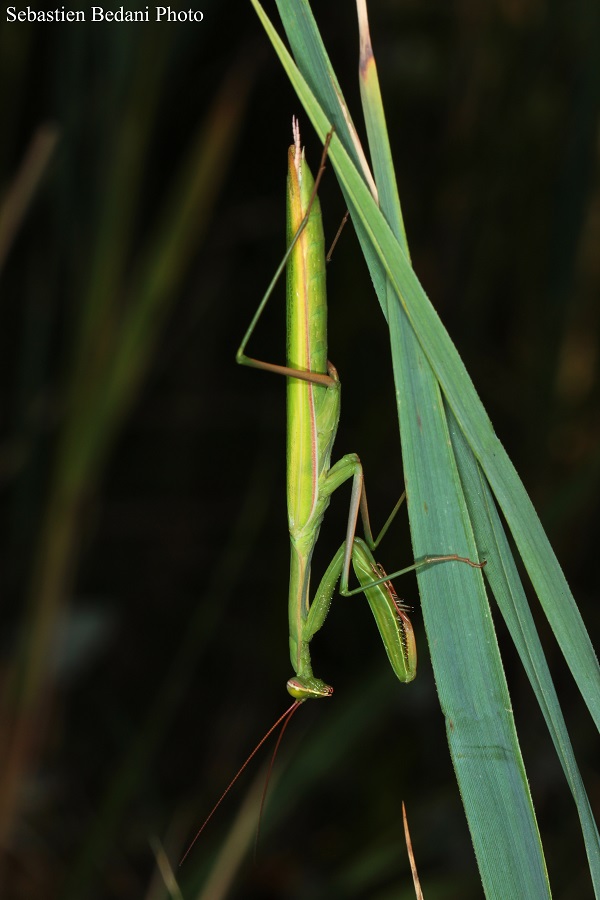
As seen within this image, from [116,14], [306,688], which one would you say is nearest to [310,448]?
[306,688]

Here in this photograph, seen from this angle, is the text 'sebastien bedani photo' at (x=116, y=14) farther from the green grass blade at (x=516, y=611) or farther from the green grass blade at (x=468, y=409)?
the green grass blade at (x=516, y=611)

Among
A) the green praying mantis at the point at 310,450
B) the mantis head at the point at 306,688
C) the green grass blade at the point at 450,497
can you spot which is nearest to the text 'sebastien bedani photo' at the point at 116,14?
the green praying mantis at the point at 310,450

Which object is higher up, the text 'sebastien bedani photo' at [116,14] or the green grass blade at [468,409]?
the text 'sebastien bedani photo' at [116,14]

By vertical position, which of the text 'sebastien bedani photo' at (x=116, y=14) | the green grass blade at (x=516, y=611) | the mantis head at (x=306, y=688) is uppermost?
the text 'sebastien bedani photo' at (x=116, y=14)

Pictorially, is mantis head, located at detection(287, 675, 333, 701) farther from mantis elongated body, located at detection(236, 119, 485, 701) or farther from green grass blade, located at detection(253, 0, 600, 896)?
green grass blade, located at detection(253, 0, 600, 896)

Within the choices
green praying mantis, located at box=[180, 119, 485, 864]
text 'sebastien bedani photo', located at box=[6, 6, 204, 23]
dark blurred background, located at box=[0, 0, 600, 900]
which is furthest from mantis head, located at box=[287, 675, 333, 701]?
text 'sebastien bedani photo', located at box=[6, 6, 204, 23]

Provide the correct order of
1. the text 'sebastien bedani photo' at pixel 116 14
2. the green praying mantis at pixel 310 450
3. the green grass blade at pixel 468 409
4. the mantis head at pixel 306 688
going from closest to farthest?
the green grass blade at pixel 468 409
the green praying mantis at pixel 310 450
the mantis head at pixel 306 688
the text 'sebastien bedani photo' at pixel 116 14

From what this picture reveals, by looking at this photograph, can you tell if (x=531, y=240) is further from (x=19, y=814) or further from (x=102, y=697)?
(x=19, y=814)

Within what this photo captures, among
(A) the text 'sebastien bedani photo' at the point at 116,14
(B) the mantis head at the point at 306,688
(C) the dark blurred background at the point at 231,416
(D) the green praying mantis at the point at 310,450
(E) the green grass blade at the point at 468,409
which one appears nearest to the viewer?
(E) the green grass blade at the point at 468,409
